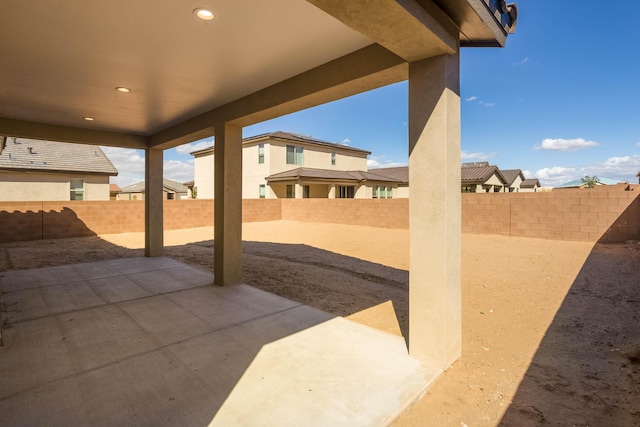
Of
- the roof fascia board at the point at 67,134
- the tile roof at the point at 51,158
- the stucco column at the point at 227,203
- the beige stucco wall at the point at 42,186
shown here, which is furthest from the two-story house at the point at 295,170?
the stucco column at the point at 227,203

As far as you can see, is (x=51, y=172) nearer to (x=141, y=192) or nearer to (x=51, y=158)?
(x=51, y=158)

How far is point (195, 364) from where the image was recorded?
295 cm

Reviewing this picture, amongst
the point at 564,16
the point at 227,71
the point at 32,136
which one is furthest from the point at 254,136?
the point at 227,71

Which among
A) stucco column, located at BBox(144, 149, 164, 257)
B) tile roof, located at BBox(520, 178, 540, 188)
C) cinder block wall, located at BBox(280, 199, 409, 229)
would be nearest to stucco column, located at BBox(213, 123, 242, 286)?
stucco column, located at BBox(144, 149, 164, 257)

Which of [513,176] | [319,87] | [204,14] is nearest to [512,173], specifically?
[513,176]

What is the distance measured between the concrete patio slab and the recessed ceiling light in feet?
10.8

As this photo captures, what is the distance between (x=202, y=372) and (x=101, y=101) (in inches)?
203

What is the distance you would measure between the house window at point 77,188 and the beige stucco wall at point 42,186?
0.15 meters

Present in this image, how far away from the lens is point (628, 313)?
14.9 feet

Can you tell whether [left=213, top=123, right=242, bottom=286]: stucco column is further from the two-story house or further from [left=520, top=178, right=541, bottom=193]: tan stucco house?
[left=520, top=178, right=541, bottom=193]: tan stucco house

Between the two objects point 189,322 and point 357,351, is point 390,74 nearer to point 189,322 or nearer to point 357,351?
point 357,351

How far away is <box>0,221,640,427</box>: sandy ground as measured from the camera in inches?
96.8

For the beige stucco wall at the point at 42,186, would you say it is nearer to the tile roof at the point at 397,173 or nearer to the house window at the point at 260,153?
the house window at the point at 260,153

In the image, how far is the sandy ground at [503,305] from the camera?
246 cm
